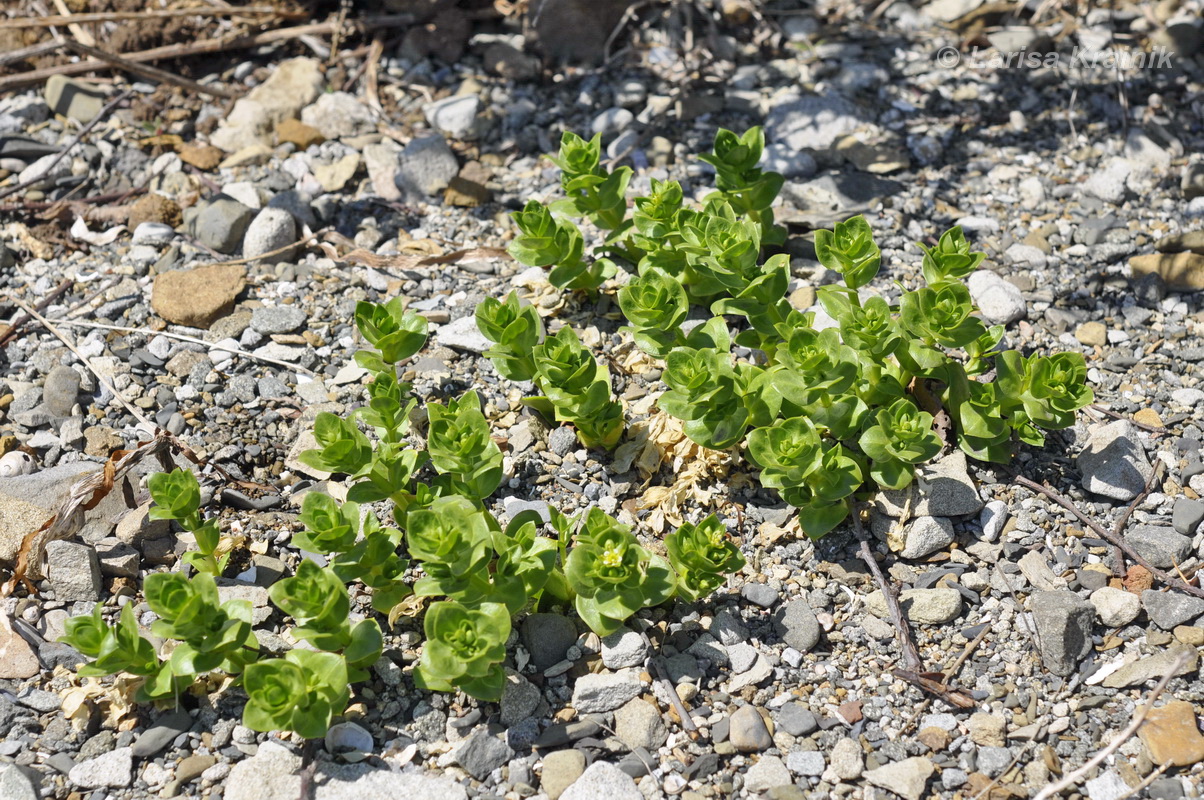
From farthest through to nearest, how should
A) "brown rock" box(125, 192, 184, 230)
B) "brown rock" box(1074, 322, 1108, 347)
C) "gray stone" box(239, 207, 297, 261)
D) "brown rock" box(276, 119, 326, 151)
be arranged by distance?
1. "brown rock" box(276, 119, 326, 151)
2. "brown rock" box(125, 192, 184, 230)
3. "gray stone" box(239, 207, 297, 261)
4. "brown rock" box(1074, 322, 1108, 347)

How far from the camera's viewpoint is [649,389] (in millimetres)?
3594

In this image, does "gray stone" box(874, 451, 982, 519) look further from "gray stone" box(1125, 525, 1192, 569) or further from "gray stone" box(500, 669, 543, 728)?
"gray stone" box(500, 669, 543, 728)

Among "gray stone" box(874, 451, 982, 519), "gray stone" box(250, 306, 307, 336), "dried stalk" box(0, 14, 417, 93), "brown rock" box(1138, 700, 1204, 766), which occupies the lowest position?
"brown rock" box(1138, 700, 1204, 766)

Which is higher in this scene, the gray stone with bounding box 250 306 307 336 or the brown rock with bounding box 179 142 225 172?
the brown rock with bounding box 179 142 225 172

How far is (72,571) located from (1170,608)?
10.3ft

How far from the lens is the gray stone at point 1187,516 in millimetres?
3094

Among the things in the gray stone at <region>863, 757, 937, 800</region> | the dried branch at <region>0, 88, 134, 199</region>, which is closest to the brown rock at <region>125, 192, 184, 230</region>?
the dried branch at <region>0, 88, 134, 199</region>

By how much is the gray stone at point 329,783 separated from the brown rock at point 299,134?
2.95 metres

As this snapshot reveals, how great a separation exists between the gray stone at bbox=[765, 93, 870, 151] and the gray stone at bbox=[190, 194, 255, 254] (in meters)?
2.33

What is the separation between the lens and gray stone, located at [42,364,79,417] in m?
3.52

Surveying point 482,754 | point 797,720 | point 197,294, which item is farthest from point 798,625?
point 197,294

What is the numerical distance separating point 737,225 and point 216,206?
223 centimetres

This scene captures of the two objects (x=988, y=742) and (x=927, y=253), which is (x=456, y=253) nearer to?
(x=927, y=253)

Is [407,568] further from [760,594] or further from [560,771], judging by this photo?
[760,594]
